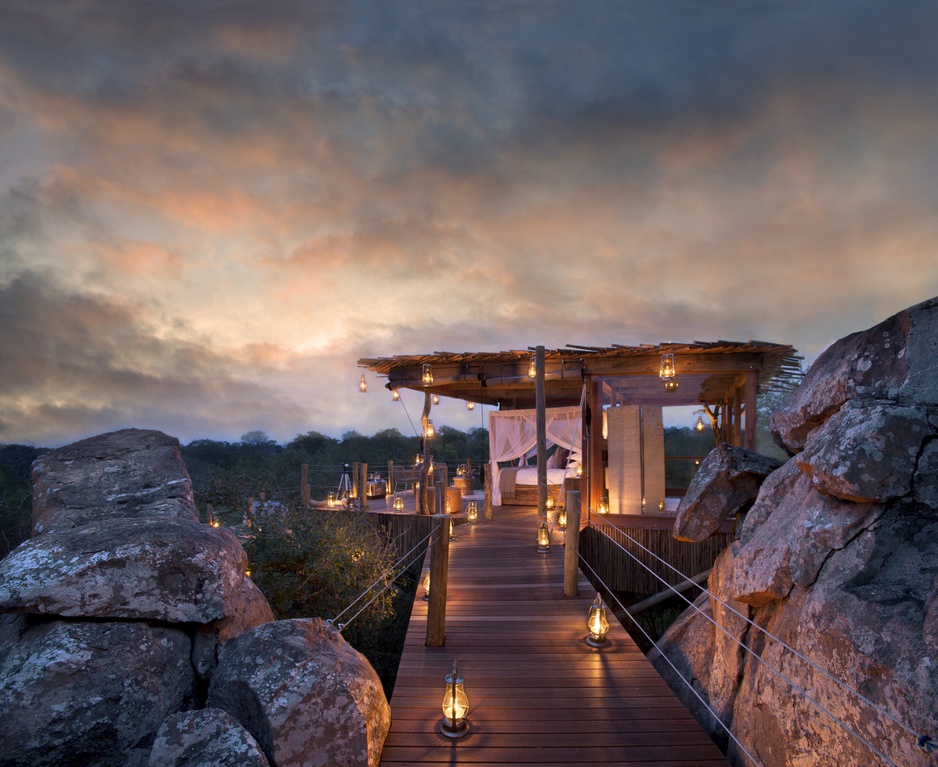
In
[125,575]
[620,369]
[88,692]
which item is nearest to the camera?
[88,692]

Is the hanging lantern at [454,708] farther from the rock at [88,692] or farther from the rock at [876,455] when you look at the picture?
the rock at [876,455]

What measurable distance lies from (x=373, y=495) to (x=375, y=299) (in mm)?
6805

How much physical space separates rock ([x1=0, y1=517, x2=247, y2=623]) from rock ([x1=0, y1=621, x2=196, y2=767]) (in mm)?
148

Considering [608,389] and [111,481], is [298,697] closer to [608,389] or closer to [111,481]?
[111,481]

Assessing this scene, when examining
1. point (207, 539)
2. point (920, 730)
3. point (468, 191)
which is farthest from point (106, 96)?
point (920, 730)

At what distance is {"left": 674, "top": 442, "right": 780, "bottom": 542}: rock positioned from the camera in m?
5.24

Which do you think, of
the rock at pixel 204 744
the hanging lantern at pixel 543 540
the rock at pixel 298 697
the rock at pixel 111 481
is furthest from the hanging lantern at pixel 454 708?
the hanging lantern at pixel 543 540

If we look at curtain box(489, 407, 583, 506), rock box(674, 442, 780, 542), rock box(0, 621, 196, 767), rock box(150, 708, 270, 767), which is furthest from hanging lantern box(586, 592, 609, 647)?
curtain box(489, 407, 583, 506)

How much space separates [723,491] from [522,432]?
9089mm

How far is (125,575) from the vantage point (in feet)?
10.7

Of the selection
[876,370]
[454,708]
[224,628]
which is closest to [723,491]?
[876,370]

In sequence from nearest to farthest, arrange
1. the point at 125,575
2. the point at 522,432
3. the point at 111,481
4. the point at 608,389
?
the point at 125,575 → the point at 111,481 → the point at 608,389 → the point at 522,432

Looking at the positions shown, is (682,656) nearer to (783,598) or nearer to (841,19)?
(783,598)

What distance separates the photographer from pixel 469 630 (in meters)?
5.20
